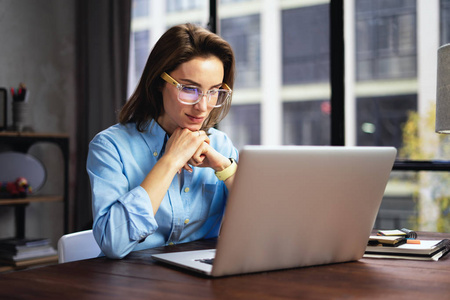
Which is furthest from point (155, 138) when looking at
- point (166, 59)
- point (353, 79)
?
point (353, 79)

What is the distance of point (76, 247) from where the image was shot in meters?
1.46

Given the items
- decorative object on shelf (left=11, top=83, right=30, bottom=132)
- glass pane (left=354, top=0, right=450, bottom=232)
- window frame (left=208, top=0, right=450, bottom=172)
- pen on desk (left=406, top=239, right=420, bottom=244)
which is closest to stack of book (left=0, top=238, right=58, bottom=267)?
decorative object on shelf (left=11, top=83, right=30, bottom=132)

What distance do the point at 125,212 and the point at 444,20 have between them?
8.36 ft

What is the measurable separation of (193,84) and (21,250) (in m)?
2.09

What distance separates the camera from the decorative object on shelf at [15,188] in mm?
3197

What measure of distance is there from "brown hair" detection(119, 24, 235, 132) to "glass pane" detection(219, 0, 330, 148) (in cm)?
194

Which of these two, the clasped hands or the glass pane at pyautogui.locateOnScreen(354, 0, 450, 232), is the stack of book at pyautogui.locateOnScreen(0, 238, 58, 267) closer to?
the clasped hands

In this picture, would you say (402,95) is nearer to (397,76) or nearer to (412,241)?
(397,76)

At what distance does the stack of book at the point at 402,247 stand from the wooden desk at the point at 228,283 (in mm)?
72

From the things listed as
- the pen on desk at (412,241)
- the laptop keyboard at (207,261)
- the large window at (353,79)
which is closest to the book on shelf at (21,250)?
the large window at (353,79)

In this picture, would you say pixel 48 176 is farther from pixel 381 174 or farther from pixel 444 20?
pixel 381 174

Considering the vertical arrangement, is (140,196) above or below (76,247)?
above

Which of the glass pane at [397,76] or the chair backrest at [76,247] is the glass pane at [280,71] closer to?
the glass pane at [397,76]

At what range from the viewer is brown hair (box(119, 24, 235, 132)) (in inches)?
61.8
